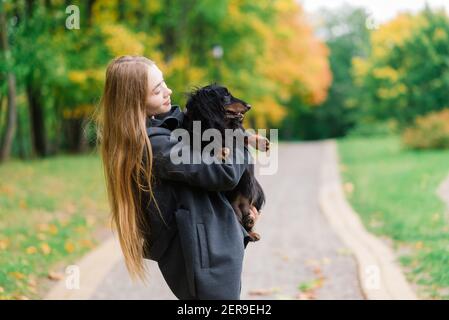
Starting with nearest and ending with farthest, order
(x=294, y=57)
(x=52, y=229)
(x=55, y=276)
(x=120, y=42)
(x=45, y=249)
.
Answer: (x=55, y=276)
(x=45, y=249)
(x=52, y=229)
(x=120, y=42)
(x=294, y=57)

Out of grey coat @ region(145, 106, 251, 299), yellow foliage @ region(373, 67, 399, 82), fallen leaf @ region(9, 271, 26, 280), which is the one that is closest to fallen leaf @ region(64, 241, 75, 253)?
fallen leaf @ region(9, 271, 26, 280)

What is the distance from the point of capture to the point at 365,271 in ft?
20.0

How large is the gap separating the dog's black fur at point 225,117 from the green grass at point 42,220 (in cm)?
310

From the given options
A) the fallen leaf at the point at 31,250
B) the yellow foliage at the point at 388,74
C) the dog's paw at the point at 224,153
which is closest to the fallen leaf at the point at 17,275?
the fallen leaf at the point at 31,250

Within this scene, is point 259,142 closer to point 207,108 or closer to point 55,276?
point 207,108

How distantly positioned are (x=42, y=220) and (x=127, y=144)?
674 cm

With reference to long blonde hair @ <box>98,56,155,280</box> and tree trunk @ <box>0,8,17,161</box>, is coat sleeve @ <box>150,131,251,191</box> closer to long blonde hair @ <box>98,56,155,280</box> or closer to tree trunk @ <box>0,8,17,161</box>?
long blonde hair @ <box>98,56,155,280</box>

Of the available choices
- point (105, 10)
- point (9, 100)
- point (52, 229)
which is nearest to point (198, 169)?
point (52, 229)

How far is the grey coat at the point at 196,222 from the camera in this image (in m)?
2.49

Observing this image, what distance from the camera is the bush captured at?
1900cm

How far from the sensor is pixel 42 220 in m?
8.85
